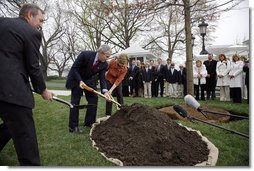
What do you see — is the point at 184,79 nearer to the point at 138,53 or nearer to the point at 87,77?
the point at 138,53

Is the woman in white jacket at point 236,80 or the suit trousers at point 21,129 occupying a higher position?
the woman in white jacket at point 236,80

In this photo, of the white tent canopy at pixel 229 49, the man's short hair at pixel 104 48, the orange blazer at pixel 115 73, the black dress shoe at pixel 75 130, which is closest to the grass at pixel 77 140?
the black dress shoe at pixel 75 130

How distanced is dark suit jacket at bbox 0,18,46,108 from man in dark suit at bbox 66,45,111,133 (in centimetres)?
102

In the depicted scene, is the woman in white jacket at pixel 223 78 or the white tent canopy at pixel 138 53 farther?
the woman in white jacket at pixel 223 78

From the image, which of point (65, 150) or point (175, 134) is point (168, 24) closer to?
point (175, 134)

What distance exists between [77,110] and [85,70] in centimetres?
47

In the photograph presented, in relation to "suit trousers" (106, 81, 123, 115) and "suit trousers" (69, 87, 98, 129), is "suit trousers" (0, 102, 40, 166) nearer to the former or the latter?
"suit trousers" (69, 87, 98, 129)

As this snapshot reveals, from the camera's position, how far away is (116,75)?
13.5ft

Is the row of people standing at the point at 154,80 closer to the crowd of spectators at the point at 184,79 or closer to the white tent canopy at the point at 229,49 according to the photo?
the crowd of spectators at the point at 184,79

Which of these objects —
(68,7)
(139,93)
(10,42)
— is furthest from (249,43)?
(10,42)

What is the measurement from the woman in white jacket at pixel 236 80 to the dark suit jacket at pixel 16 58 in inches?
83.1

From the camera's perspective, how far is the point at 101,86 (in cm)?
379

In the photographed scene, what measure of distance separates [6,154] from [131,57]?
1.60 m

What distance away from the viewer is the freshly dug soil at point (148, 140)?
2.79 meters
